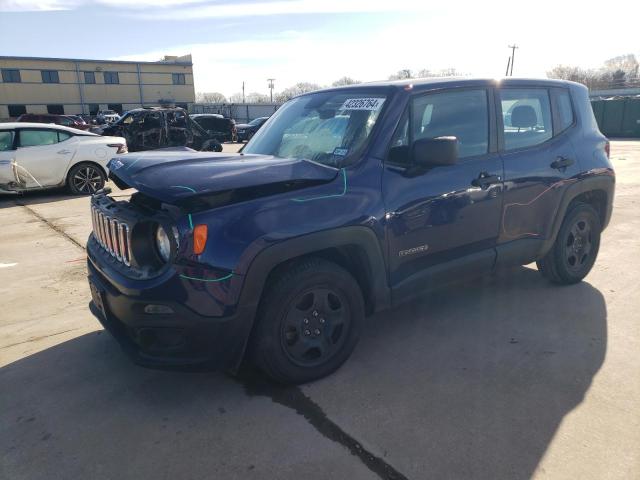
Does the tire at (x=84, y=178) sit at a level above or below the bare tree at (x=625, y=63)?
below

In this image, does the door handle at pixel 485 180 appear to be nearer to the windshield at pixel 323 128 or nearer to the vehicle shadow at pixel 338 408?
the windshield at pixel 323 128

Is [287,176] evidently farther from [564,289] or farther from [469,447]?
[564,289]

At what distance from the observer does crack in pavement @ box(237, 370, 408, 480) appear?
2.27 m

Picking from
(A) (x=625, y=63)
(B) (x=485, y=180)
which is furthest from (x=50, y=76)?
(A) (x=625, y=63)

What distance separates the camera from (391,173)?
3057 mm

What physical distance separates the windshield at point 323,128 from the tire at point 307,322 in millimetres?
773

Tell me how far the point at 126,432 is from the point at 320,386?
1105mm

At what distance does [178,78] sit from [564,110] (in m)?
63.1

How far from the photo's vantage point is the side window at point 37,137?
9.11 metres

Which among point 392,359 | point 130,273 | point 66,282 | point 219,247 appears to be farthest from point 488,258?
point 66,282

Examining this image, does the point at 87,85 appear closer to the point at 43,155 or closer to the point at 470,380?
the point at 43,155

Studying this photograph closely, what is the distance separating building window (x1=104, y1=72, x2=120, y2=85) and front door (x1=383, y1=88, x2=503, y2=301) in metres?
61.7

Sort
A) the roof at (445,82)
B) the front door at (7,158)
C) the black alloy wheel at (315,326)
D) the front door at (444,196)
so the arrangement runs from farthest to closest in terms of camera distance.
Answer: the front door at (7,158) → the roof at (445,82) → the front door at (444,196) → the black alloy wheel at (315,326)

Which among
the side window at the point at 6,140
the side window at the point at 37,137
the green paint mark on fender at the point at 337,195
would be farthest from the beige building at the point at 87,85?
the green paint mark on fender at the point at 337,195
